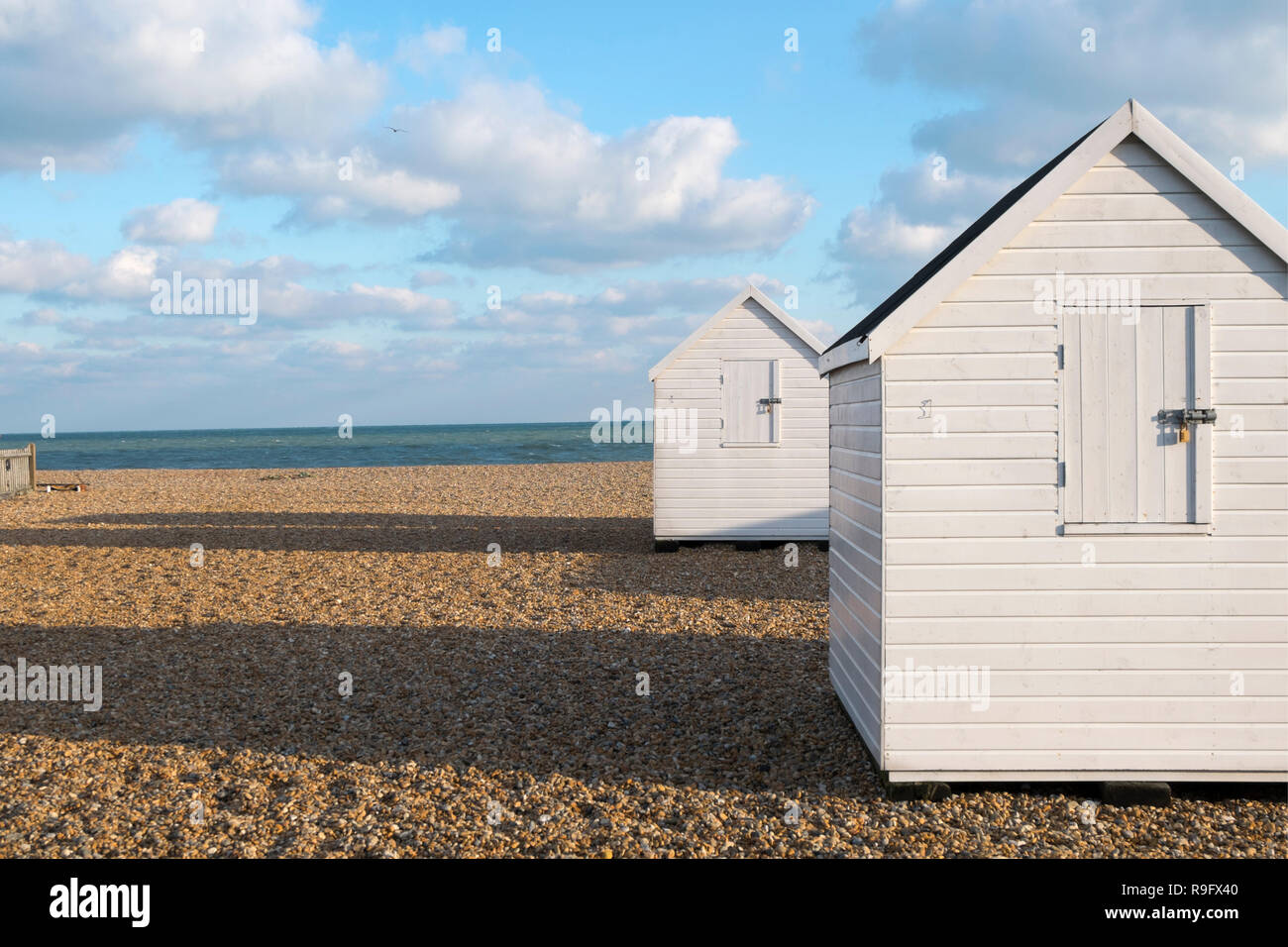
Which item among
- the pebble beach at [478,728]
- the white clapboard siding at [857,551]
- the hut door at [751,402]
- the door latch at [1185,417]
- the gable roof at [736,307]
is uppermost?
the gable roof at [736,307]

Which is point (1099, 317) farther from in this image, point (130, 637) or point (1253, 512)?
point (130, 637)

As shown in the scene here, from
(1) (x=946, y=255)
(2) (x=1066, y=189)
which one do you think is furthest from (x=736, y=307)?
(2) (x=1066, y=189)

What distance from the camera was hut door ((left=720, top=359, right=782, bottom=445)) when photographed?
14500mm

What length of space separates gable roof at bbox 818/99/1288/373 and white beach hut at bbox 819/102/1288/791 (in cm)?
1

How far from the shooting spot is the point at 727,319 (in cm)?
1439

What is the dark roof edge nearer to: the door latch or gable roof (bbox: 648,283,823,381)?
the door latch

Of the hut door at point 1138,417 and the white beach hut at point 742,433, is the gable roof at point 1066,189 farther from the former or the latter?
the white beach hut at point 742,433

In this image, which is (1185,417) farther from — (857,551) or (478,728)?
(478,728)

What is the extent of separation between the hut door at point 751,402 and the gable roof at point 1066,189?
9061mm

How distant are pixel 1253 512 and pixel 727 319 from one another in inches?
383

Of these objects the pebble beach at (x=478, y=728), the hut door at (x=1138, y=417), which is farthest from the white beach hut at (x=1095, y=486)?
the pebble beach at (x=478, y=728)

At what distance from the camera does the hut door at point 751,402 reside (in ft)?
47.6
